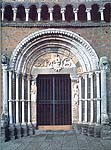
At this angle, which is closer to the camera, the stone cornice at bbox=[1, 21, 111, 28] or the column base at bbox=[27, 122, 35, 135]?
the stone cornice at bbox=[1, 21, 111, 28]

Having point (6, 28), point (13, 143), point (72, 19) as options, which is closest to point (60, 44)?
point (72, 19)

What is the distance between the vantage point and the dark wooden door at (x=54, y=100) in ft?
47.6

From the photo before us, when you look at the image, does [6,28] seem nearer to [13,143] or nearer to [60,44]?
[60,44]

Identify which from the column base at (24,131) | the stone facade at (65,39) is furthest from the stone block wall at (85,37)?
the column base at (24,131)

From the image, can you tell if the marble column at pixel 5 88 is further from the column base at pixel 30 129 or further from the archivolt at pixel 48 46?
the column base at pixel 30 129

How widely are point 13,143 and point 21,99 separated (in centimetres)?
239

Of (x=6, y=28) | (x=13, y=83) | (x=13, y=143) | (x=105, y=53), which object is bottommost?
(x=13, y=143)

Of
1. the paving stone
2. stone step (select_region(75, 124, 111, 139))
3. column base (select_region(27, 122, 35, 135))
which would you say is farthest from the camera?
column base (select_region(27, 122, 35, 135))

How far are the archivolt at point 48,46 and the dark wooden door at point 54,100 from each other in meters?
1.05

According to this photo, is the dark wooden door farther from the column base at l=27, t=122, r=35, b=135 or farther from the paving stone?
the paving stone

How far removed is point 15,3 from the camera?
13570 millimetres

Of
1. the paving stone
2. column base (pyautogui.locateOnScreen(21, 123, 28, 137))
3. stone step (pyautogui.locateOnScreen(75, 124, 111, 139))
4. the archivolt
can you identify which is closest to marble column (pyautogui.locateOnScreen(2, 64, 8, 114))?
the archivolt

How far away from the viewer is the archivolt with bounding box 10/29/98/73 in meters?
13.6

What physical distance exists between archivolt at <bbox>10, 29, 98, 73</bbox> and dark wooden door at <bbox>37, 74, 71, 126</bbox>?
3.45 feet
